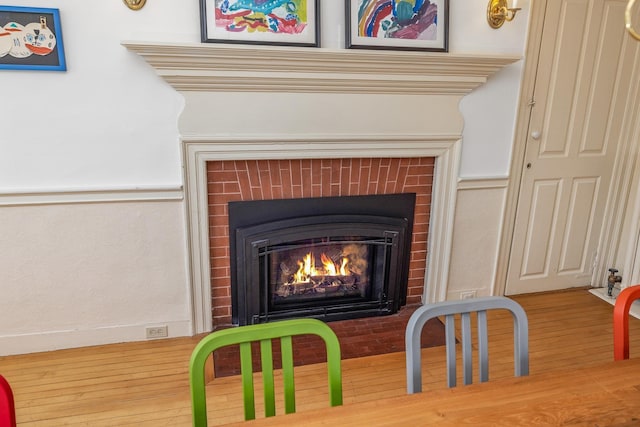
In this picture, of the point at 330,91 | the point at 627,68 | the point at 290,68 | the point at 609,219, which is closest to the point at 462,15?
the point at 330,91

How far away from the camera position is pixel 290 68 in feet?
7.36

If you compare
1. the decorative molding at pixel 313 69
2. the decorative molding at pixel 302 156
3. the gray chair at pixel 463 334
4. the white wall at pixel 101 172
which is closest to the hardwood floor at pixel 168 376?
the white wall at pixel 101 172

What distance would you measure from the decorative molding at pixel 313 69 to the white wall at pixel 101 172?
121mm

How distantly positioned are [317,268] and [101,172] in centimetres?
129

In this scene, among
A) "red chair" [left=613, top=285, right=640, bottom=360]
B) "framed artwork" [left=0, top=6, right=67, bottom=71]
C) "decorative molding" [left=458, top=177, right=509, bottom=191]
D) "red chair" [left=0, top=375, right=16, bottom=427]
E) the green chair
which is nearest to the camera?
"red chair" [left=0, top=375, right=16, bottom=427]

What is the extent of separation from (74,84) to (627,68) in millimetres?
3176

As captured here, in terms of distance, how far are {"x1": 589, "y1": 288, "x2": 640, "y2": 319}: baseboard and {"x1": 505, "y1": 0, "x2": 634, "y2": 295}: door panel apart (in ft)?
0.29

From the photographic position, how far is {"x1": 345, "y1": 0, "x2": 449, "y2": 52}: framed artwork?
90.0 inches

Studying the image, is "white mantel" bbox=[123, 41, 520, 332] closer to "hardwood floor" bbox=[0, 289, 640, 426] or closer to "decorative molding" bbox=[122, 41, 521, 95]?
"decorative molding" bbox=[122, 41, 521, 95]

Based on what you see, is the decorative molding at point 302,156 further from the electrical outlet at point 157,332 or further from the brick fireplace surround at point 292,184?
the electrical outlet at point 157,332

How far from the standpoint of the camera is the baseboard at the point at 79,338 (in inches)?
93.2

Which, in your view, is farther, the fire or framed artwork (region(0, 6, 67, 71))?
the fire

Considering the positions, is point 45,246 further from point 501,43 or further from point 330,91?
point 501,43

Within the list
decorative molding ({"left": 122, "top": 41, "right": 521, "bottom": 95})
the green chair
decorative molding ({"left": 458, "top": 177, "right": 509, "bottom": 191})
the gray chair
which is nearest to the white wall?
decorative molding ({"left": 122, "top": 41, "right": 521, "bottom": 95})
